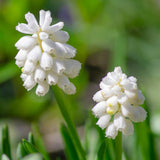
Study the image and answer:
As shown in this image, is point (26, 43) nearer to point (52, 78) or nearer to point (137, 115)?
point (52, 78)

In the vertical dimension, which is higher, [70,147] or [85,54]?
[85,54]

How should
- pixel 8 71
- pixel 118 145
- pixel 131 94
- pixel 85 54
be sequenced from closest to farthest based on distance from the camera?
pixel 131 94, pixel 118 145, pixel 8 71, pixel 85 54

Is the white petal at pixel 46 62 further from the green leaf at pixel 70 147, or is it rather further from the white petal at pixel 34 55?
the green leaf at pixel 70 147

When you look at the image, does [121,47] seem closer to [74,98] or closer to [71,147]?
[74,98]

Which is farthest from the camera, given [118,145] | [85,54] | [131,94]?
[85,54]

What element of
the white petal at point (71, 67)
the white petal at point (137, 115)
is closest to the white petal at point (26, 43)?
the white petal at point (71, 67)

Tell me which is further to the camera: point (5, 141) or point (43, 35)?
point (5, 141)

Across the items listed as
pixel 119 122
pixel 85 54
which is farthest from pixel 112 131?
pixel 85 54
